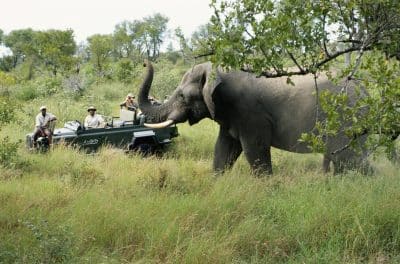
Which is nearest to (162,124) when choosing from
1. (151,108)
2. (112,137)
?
(151,108)

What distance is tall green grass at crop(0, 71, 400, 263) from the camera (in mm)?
5160

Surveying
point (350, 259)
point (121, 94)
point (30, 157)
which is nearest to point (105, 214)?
point (350, 259)

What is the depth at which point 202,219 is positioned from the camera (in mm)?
6047

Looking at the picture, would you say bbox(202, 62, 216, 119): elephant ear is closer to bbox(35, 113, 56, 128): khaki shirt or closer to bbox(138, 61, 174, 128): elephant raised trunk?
bbox(138, 61, 174, 128): elephant raised trunk

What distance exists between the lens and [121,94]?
29.0m

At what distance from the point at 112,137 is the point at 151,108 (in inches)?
132

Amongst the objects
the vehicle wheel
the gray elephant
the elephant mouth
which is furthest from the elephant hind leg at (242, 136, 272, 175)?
the vehicle wheel

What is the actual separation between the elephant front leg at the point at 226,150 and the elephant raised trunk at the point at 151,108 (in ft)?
2.97

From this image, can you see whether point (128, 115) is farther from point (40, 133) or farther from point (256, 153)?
point (256, 153)

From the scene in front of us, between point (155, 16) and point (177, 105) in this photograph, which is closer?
point (177, 105)

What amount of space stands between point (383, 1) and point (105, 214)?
351cm

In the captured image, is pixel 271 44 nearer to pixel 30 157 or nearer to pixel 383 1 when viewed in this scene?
pixel 383 1

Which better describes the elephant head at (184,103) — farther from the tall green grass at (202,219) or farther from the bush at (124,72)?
the bush at (124,72)

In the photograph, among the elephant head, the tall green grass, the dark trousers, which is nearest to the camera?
the tall green grass
